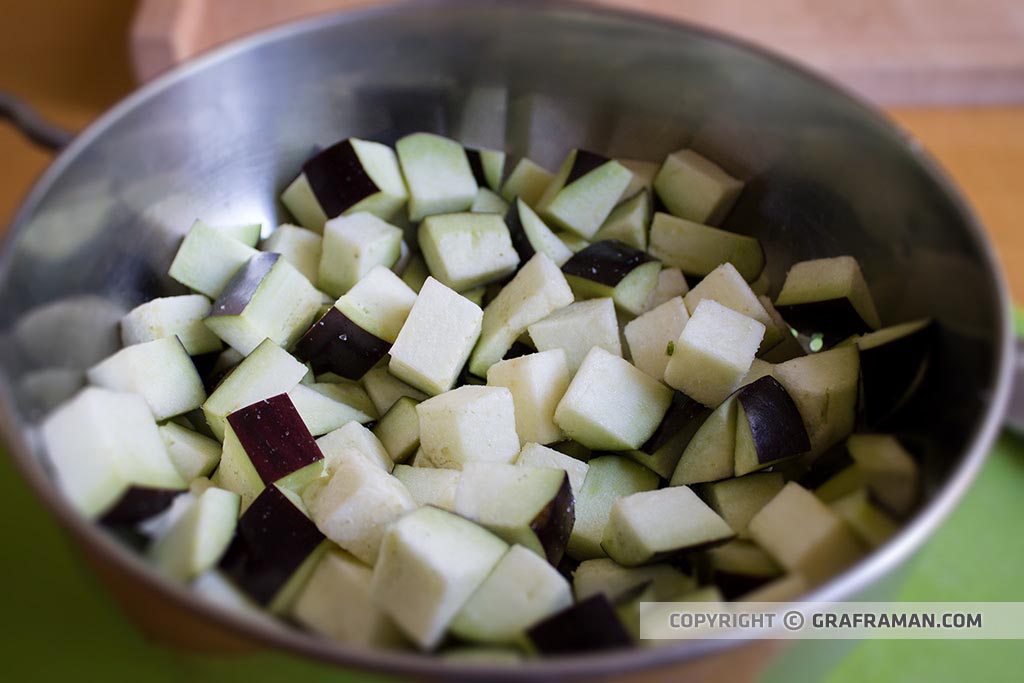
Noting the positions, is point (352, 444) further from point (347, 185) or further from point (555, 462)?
point (347, 185)

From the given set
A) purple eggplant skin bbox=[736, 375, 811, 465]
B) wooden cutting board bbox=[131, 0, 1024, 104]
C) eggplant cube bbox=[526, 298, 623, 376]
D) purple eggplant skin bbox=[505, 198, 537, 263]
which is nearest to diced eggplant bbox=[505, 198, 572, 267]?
purple eggplant skin bbox=[505, 198, 537, 263]

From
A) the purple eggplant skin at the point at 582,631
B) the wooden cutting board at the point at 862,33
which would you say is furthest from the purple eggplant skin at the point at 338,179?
the wooden cutting board at the point at 862,33

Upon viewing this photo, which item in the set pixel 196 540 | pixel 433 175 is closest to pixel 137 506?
pixel 196 540

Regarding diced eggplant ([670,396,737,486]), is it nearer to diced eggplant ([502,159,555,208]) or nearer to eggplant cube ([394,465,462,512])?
eggplant cube ([394,465,462,512])

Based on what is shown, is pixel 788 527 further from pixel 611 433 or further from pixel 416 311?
pixel 416 311

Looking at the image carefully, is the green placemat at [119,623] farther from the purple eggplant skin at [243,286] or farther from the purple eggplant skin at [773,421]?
the purple eggplant skin at [243,286]

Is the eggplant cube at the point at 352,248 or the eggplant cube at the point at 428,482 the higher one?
the eggplant cube at the point at 352,248

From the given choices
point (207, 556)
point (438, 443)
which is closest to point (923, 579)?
point (438, 443)
